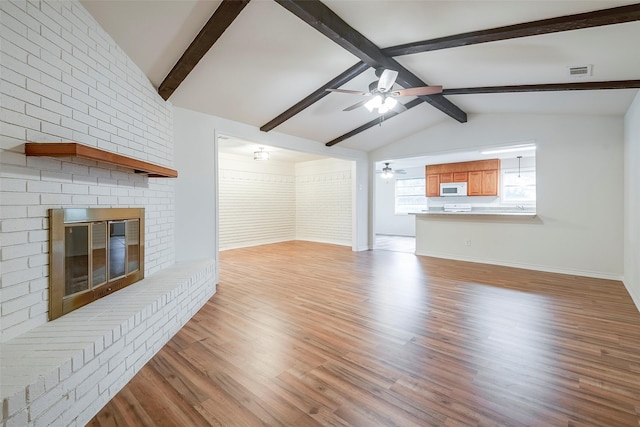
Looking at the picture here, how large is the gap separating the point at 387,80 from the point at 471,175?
622 centimetres

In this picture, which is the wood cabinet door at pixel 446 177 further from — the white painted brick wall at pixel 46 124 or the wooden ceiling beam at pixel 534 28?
the white painted brick wall at pixel 46 124

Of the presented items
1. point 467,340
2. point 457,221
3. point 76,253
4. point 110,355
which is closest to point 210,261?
point 76,253

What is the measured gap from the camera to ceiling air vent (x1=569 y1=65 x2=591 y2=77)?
3.07 metres

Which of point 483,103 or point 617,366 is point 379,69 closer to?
point 483,103

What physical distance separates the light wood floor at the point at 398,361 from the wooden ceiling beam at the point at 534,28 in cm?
265

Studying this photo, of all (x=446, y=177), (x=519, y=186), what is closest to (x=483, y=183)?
(x=519, y=186)

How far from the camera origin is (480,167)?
26.2ft

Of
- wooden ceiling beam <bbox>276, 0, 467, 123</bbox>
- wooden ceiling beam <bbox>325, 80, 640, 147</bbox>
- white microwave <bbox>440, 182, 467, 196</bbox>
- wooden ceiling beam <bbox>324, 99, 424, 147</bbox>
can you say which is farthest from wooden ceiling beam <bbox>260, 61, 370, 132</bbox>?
white microwave <bbox>440, 182, 467, 196</bbox>

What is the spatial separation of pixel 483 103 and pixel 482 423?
193 inches

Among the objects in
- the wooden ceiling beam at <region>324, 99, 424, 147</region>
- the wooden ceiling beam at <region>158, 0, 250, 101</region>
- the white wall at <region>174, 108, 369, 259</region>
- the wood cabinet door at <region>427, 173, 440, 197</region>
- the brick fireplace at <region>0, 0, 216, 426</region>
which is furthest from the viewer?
the wood cabinet door at <region>427, 173, 440, 197</region>

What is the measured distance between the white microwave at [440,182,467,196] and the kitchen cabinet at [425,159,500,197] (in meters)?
0.10

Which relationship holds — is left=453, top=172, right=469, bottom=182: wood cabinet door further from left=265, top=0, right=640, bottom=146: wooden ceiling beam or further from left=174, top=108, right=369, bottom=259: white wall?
left=174, top=108, right=369, bottom=259: white wall

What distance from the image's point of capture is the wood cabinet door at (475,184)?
802cm

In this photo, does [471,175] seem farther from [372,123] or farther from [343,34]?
[343,34]
